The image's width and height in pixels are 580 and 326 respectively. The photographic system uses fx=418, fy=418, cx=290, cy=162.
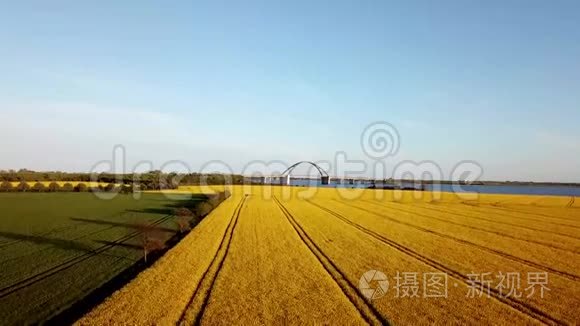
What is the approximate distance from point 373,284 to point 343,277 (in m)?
1.64

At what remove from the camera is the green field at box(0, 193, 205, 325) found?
693 inches

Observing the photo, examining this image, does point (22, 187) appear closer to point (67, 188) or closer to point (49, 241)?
point (67, 188)

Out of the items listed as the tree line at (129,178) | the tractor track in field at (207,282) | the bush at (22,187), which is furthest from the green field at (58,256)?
the tree line at (129,178)

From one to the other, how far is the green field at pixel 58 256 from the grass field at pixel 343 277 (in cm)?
317

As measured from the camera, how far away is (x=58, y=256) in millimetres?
26656

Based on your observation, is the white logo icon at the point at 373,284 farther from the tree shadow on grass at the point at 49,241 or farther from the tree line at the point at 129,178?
the tree line at the point at 129,178

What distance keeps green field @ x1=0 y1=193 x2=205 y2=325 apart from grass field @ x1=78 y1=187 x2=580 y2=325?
317 cm

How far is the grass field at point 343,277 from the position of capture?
14250 mm

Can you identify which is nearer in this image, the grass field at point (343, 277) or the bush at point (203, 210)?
the grass field at point (343, 277)

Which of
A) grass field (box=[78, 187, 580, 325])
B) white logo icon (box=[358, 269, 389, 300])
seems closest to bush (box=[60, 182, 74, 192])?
grass field (box=[78, 187, 580, 325])

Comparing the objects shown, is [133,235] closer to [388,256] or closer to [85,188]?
[388,256]

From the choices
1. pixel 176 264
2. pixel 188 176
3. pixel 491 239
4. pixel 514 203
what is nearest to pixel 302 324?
pixel 176 264

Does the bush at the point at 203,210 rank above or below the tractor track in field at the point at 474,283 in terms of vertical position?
above

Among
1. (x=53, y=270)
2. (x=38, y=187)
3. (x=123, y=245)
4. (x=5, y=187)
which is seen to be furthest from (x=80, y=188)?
(x=53, y=270)
